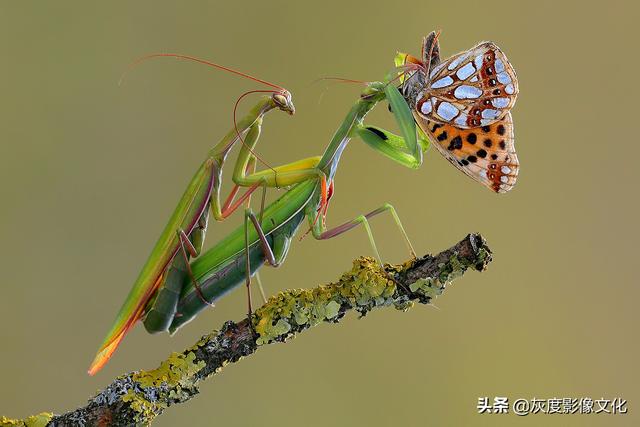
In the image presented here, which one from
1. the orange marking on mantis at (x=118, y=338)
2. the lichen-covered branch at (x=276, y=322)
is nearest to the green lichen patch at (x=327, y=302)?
the lichen-covered branch at (x=276, y=322)

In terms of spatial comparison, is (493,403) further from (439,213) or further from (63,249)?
(63,249)

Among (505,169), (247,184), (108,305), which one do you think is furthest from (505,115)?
(108,305)

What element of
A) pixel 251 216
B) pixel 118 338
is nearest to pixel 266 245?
pixel 251 216

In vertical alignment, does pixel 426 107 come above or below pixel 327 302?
above

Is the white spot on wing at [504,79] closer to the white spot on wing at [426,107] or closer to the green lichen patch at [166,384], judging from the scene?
the white spot on wing at [426,107]

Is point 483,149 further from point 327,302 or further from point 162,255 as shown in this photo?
point 162,255

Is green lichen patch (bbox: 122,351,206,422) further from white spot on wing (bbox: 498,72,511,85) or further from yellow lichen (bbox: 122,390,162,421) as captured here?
white spot on wing (bbox: 498,72,511,85)
